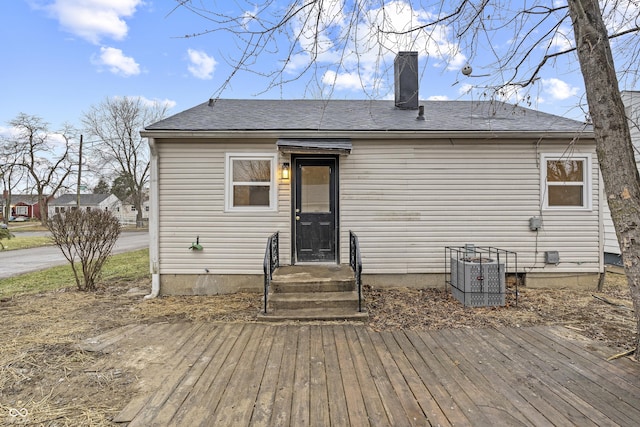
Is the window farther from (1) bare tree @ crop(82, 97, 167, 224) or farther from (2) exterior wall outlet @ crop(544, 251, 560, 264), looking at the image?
(1) bare tree @ crop(82, 97, 167, 224)

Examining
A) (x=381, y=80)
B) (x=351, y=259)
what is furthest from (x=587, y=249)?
(x=381, y=80)

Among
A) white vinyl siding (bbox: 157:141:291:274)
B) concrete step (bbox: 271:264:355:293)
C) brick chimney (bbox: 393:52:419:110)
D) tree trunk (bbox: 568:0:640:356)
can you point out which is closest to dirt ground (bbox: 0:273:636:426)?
concrete step (bbox: 271:264:355:293)

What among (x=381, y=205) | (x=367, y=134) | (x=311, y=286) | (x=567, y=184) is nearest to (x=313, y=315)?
(x=311, y=286)

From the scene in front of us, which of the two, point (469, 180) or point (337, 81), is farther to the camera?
point (469, 180)

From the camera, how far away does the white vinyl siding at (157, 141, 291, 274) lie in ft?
19.1

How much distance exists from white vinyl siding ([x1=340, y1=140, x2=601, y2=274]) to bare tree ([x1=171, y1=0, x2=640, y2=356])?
8.23 ft

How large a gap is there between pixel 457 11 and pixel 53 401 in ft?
17.2

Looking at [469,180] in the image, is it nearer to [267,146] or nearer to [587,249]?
[587,249]

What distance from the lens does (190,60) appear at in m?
4.04

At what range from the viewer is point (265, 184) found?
19.4 ft

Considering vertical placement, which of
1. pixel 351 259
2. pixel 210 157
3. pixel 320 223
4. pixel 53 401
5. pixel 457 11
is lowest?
pixel 53 401

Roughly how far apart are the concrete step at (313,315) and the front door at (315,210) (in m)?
1.59

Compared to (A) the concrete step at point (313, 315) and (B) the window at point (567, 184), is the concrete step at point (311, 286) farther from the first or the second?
(B) the window at point (567, 184)

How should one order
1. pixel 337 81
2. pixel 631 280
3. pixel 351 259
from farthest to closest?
pixel 351 259 → pixel 337 81 → pixel 631 280
